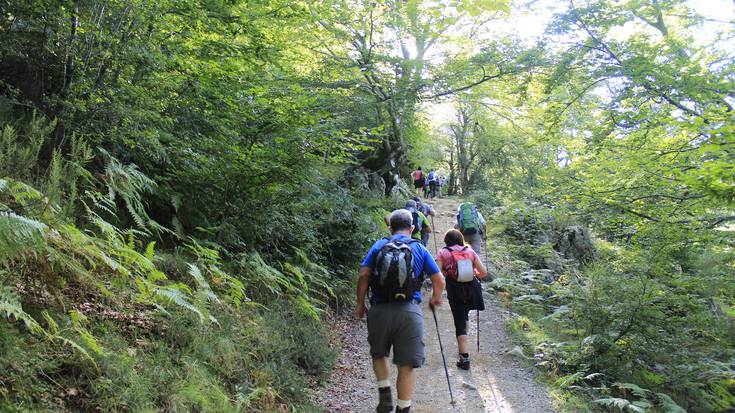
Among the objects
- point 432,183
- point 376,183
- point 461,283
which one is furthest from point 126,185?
point 432,183

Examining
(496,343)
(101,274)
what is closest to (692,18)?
(496,343)

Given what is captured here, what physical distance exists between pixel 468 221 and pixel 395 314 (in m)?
5.98

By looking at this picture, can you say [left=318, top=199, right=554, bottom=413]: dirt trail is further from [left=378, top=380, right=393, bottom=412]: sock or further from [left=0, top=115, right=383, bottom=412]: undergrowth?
[left=378, top=380, right=393, bottom=412]: sock

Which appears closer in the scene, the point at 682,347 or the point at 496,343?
the point at 682,347

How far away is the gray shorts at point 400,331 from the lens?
4441 millimetres

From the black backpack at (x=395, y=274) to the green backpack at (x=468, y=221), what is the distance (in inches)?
228

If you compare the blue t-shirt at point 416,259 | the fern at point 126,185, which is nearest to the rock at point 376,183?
the fern at point 126,185

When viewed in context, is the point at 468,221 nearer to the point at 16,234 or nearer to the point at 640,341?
the point at 640,341

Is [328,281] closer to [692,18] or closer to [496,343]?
[496,343]

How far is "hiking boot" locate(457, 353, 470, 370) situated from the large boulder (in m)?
10.5

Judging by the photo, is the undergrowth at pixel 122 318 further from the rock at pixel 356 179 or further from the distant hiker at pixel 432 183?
the distant hiker at pixel 432 183

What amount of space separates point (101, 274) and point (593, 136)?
33.4 ft

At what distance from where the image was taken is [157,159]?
6496 mm

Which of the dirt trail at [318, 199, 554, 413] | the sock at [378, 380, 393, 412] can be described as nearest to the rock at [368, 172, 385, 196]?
the dirt trail at [318, 199, 554, 413]
